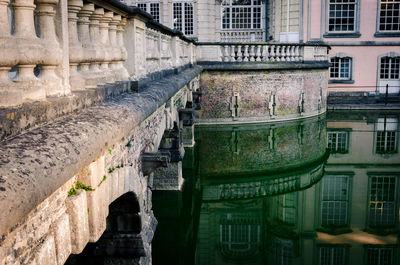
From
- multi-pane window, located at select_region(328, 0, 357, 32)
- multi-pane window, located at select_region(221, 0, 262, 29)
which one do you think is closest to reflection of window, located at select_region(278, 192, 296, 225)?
multi-pane window, located at select_region(221, 0, 262, 29)

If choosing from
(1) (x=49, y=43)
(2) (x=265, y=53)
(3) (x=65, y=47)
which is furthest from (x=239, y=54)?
(1) (x=49, y=43)

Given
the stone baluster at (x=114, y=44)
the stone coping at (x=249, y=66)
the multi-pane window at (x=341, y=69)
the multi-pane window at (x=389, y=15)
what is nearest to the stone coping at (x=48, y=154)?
the stone baluster at (x=114, y=44)

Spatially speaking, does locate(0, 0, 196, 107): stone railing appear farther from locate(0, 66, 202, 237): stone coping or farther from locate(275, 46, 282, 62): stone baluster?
locate(275, 46, 282, 62): stone baluster

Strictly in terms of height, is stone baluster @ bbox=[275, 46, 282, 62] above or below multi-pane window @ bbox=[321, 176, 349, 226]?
Answer: above

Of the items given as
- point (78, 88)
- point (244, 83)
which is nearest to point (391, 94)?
point (244, 83)

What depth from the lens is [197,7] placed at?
22281 mm

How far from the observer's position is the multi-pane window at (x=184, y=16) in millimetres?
22688

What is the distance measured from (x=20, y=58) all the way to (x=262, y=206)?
29.5ft

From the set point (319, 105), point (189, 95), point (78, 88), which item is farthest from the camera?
point (319, 105)

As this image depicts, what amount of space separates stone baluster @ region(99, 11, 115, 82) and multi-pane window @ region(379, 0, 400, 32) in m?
23.2

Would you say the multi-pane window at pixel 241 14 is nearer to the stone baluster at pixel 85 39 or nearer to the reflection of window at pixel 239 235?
the reflection of window at pixel 239 235

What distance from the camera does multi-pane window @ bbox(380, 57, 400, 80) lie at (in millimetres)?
24531

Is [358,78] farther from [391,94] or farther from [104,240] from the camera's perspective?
[104,240]

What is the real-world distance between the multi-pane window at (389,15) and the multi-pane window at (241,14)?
639cm
